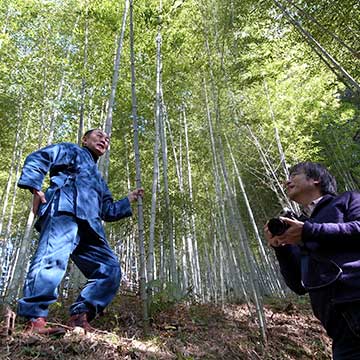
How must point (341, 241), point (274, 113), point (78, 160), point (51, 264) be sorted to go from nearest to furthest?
point (341, 241)
point (51, 264)
point (78, 160)
point (274, 113)

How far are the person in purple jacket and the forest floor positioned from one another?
3.75ft

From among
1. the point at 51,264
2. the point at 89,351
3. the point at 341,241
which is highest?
the point at 51,264

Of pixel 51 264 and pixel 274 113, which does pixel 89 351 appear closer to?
pixel 51 264

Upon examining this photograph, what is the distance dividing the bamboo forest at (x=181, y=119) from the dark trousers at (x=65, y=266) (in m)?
0.21

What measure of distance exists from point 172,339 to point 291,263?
1.37m

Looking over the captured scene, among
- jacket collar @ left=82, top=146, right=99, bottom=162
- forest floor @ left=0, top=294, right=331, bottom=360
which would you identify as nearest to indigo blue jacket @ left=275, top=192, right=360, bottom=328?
forest floor @ left=0, top=294, right=331, bottom=360

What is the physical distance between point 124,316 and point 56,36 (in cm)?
643

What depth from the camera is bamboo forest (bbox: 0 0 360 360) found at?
9.57 ft

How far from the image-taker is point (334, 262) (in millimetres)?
1285

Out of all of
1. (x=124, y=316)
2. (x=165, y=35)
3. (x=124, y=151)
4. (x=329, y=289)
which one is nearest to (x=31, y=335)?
(x=124, y=316)

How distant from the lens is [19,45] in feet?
25.0

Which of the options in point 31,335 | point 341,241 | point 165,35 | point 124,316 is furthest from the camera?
point 165,35

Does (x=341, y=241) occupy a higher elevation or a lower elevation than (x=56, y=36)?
lower

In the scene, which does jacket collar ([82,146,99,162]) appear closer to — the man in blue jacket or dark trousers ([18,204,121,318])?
the man in blue jacket
